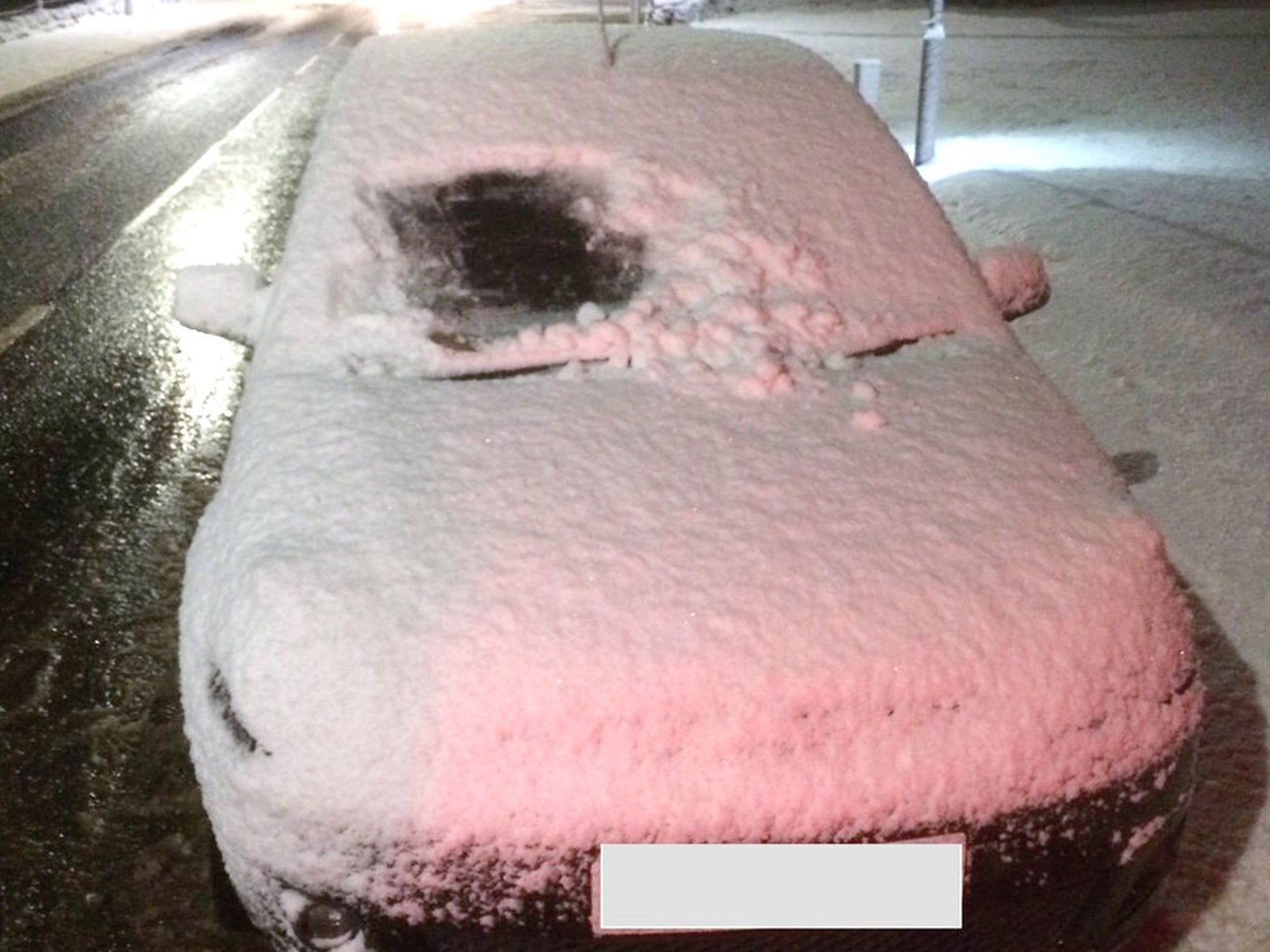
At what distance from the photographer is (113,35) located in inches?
733

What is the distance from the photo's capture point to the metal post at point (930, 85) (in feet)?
26.1

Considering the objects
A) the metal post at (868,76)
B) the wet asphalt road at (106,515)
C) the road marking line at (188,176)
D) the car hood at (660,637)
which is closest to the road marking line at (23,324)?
the wet asphalt road at (106,515)

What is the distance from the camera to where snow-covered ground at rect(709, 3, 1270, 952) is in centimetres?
247

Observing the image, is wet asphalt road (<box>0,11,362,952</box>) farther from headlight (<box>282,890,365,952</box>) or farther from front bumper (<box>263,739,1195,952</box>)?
front bumper (<box>263,739,1195,952</box>)

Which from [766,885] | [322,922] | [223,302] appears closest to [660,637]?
[766,885]

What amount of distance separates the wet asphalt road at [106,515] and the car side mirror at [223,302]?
107cm

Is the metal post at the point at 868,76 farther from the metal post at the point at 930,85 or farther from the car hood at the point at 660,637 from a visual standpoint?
the car hood at the point at 660,637

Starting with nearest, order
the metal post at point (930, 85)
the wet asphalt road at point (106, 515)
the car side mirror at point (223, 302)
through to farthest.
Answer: the wet asphalt road at point (106, 515)
the car side mirror at point (223, 302)
the metal post at point (930, 85)

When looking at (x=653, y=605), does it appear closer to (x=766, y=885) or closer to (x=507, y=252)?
(x=766, y=885)

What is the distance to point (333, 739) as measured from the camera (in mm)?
1528

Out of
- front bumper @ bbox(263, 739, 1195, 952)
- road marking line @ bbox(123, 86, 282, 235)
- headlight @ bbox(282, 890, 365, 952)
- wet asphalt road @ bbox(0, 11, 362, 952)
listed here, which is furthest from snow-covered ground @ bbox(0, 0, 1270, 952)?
road marking line @ bbox(123, 86, 282, 235)

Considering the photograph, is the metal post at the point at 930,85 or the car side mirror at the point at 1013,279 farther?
the metal post at the point at 930,85

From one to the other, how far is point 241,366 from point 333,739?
416 cm

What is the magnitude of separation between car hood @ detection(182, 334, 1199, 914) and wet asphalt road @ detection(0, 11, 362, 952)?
3.18 feet
